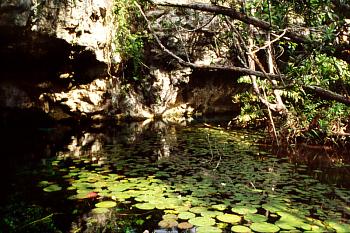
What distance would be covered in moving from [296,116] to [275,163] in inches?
72.7

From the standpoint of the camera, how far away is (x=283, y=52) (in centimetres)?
755

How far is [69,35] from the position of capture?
7.87 meters

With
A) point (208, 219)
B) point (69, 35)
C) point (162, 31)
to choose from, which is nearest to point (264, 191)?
point (208, 219)

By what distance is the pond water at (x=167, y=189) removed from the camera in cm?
297

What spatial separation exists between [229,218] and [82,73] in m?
7.19

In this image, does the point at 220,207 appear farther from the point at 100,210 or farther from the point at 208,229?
the point at 100,210

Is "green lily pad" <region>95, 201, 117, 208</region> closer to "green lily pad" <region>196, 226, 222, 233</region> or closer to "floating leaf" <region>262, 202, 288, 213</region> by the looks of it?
"green lily pad" <region>196, 226, 222, 233</region>

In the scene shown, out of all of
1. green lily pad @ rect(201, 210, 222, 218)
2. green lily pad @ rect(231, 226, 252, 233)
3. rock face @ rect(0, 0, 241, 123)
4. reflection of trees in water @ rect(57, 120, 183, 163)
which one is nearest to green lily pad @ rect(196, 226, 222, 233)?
green lily pad @ rect(231, 226, 252, 233)

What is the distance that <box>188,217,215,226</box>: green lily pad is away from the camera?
2885mm

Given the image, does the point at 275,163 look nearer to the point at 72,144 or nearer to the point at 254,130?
the point at 254,130

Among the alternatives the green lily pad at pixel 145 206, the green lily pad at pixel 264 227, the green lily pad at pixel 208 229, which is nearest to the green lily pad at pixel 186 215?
the green lily pad at pixel 208 229

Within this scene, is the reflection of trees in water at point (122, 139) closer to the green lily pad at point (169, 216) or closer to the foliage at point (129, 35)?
the foliage at point (129, 35)

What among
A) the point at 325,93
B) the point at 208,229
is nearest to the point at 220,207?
the point at 208,229

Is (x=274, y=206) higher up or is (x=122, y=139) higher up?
(x=122, y=139)
